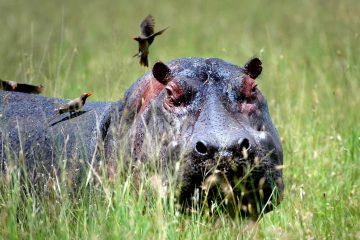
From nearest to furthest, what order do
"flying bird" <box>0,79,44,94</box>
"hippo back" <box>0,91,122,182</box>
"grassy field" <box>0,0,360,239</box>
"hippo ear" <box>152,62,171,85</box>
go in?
"grassy field" <box>0,0,360,239</box>
"hippo ear" <box>152,62,171,85</box>
"hippo back" <box>0,91,122,182</box>
"flying bird" <box>0,79,44,94</box>

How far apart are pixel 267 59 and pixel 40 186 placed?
20.6 feet

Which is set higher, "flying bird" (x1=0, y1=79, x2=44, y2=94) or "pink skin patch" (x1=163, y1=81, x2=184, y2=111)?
"flying bird" (x1=0, y1=79, x2=44, y2=94)

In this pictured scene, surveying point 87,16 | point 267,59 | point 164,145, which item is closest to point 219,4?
point 87,16

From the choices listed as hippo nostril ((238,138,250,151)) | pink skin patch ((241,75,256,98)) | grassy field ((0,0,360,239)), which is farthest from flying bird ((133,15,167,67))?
hippo nostril ((238,138,250,151))

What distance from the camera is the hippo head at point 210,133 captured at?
4766mm

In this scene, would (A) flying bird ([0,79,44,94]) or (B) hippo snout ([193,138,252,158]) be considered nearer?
(B) hippo snout ([193,138,252,158])

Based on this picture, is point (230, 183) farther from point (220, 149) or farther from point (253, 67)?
point (253, 67)

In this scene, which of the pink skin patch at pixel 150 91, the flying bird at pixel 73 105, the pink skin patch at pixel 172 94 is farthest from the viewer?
the flying bird at pixel 73 105

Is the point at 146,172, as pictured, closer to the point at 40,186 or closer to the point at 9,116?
the point at 40,186

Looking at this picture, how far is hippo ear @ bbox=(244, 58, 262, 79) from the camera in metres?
5.48

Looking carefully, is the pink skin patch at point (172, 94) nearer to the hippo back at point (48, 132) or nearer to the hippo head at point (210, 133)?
the hippo head at point (210, 133)

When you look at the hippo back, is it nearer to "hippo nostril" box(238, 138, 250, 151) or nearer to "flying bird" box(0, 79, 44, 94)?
"flying bird" box(0, 79, 44, 94)

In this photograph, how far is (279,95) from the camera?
324 inches

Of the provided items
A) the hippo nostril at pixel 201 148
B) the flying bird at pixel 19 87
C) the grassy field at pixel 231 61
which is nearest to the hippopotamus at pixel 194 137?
the hippo nostril at pixel 201 148
